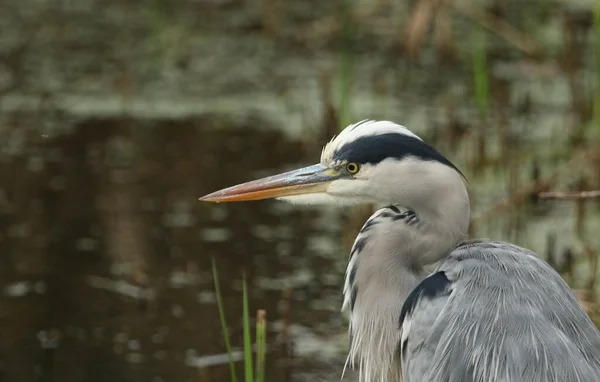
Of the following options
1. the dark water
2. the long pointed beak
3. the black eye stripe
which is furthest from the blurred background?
the black eye stripe

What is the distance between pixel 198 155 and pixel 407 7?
8.32 ft

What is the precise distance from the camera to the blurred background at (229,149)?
16.4ft

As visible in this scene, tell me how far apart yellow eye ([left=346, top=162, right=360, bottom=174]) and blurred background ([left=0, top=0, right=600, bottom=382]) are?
1.17m

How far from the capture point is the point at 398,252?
3695mm

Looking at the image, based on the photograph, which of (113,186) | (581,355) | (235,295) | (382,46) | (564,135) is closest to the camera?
(581,355)

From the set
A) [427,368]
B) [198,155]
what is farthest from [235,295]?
[427,368]

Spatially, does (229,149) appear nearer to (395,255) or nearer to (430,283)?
(395,255)

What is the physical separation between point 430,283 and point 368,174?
1.21 ft

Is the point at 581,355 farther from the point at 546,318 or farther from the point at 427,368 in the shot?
the point at 427,368

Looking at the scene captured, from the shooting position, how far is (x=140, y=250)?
559cm

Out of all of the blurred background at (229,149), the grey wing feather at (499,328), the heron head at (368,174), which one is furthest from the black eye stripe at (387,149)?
the blurred background at (229,149)

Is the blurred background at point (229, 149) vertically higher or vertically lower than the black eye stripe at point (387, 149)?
lower

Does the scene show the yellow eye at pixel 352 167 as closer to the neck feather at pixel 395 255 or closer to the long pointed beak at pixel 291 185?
the long pointed beak at pixel 291 185

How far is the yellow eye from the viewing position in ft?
12.1
